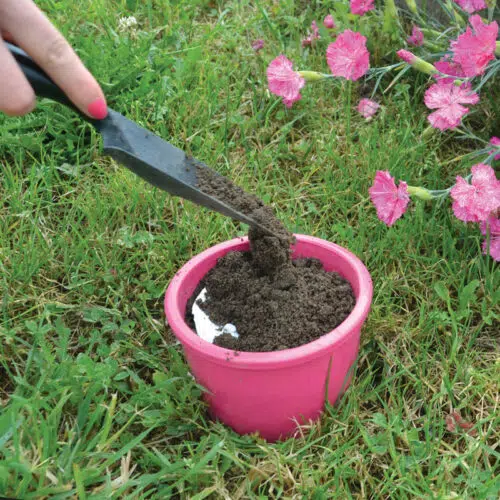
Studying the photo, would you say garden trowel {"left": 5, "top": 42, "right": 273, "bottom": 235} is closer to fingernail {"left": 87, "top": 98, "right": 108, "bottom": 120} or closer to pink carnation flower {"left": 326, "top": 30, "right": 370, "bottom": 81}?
fingernail {"left": 87, "top": 98, "right": 108, "bottom": 120}

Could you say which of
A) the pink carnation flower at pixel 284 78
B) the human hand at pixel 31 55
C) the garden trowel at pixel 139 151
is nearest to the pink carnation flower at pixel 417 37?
the pink carnation flower at pixel 284 78

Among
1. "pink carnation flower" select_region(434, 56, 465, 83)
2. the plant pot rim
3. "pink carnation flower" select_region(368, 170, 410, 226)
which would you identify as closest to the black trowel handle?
the plant pot rim

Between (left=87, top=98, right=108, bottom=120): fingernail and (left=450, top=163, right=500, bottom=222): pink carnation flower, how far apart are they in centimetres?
90

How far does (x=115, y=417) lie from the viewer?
1.59 m

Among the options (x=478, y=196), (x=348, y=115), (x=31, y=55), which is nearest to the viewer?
(x=31, y=55)

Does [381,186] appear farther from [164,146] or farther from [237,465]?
[237,465]

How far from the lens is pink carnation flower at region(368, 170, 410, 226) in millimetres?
1745

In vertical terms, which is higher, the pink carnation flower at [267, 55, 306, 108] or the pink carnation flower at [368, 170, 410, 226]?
the pink carnation flower at [267, 55, 306, 108]

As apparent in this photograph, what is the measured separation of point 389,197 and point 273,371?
0.61 m

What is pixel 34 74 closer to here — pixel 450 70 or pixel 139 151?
pixel 139 151

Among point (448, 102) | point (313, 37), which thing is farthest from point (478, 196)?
point (313, 37)

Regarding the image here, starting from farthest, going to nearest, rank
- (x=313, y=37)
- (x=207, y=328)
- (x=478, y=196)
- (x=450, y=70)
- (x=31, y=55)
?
(x=313, y=37) → (x=450, y=70) → (x=478, y=196) → (x=207, y=328) → (x=31, y=55)

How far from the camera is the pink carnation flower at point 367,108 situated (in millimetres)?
2373

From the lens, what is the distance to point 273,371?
56.6 inches
